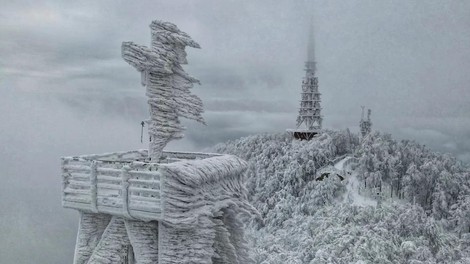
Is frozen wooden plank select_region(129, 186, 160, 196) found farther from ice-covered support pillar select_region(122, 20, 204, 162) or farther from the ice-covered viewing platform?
ice-covered support pillar select_region(122, 20, 204, 162)

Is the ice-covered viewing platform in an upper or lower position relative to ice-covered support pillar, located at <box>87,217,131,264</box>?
upper

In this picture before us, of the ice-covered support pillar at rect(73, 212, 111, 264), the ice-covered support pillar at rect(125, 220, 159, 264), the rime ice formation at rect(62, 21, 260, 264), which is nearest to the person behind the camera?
the rime ice formation at rect(62, 21, 260, 264)

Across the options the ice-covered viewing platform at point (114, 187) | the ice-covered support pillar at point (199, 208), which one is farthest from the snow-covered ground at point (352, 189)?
the ice-covered viewing platform at point (114, 187)

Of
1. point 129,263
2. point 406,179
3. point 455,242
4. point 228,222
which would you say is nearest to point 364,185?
point 406,179

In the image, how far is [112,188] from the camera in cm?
786

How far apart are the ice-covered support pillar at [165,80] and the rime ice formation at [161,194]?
0.7 inches

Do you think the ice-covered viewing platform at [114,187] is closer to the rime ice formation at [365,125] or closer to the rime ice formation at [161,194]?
the rime ice formation at [161,194]

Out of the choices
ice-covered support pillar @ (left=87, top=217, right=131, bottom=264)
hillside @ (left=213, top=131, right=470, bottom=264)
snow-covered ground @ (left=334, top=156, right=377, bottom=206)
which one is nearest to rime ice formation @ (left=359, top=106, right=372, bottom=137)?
hillside @ (left=213, top=131, right=470, bottom=264)

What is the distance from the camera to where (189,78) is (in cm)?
→ 933

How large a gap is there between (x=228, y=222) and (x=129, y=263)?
94.1 inches

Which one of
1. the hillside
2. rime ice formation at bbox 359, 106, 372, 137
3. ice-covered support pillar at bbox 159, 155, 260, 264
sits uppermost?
rime ice formation at bbox 359, 106, 372, 137

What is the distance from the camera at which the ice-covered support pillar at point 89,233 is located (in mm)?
8516

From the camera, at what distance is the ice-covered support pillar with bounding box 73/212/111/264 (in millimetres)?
8516

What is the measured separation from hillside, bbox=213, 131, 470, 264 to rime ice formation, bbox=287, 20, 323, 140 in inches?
49.0
